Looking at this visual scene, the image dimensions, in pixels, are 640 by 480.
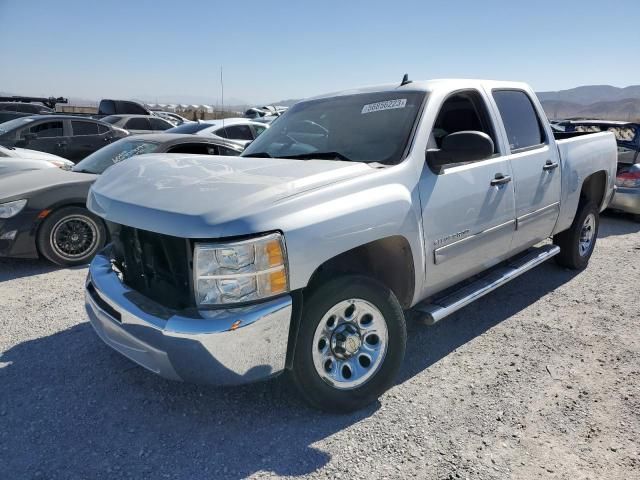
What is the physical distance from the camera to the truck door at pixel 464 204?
3.01 meters

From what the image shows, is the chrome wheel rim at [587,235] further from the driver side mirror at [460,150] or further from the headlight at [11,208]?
the headlight at [11,208]

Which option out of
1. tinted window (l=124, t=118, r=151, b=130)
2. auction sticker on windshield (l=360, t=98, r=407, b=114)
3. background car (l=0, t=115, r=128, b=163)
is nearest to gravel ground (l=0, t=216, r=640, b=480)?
auction sticker on windshield (l=360, t=98, r=407, b=114)

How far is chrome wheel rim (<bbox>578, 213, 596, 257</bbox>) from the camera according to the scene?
516 cm

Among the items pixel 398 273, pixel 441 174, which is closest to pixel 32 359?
pixel 398 273

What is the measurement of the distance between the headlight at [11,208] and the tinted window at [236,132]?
5382mm

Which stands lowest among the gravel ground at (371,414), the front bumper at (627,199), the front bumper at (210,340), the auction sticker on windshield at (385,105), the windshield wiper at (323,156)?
the gravel ground at (371,414)

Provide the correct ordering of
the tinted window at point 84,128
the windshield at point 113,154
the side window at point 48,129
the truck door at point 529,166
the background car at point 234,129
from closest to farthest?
the truck door at point 529,166
the windshield at point 113,154
the background car at point 234,129
the side window at point 48,129
the tinted window at point 84,128

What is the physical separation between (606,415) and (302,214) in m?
2.11

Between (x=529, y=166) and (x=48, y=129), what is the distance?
1023cm

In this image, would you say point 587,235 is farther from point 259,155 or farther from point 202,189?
point 202,189

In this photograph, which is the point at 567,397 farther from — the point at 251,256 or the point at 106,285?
the point at 106,285

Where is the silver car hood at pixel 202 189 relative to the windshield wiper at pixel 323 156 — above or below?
below

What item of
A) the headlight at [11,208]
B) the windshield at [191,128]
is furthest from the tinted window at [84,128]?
the headlight at [11,208]

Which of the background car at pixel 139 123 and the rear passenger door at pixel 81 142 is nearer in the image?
the rear passenger door at pixel 81 142
